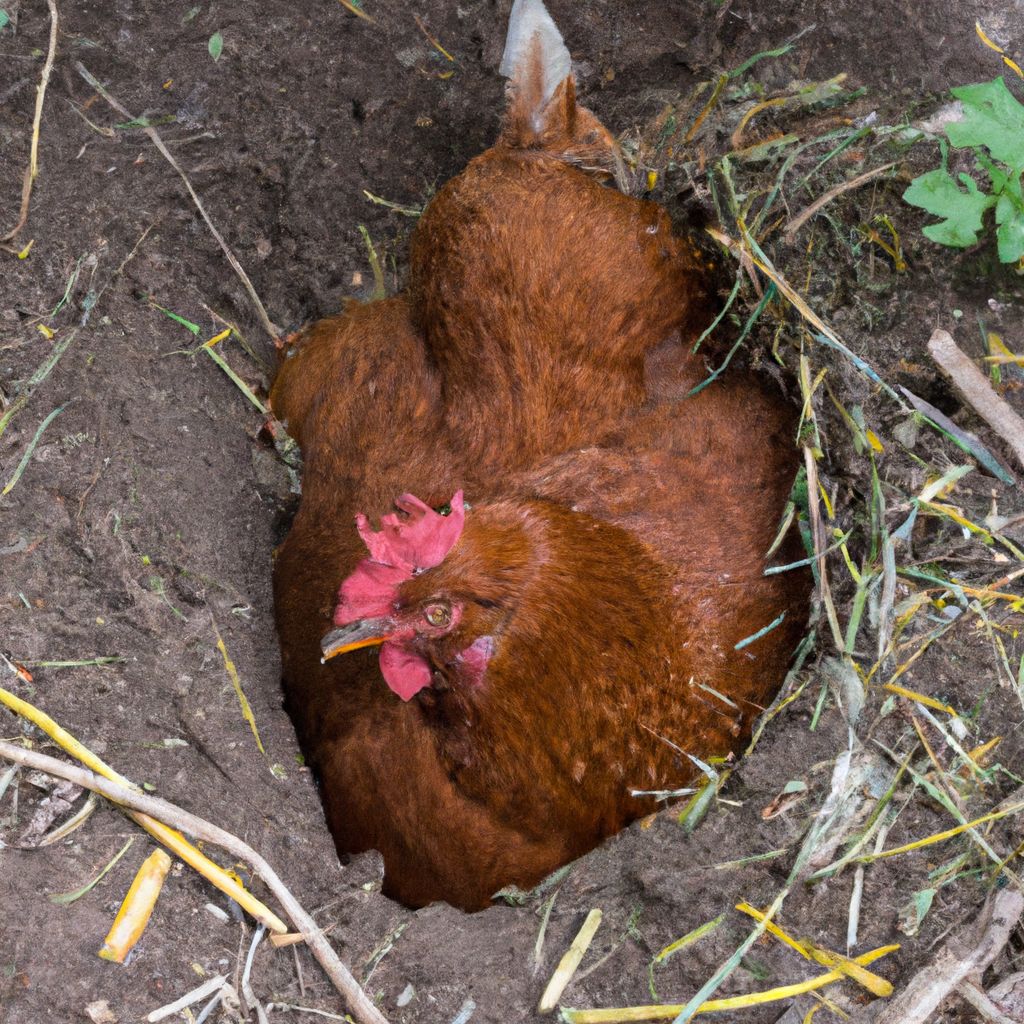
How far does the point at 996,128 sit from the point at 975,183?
0.58ft

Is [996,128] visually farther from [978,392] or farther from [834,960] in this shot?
[834,960]

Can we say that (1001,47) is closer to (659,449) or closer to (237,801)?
(659,449)

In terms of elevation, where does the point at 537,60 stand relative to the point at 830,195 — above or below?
above

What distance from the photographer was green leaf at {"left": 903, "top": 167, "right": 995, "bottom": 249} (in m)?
2.60

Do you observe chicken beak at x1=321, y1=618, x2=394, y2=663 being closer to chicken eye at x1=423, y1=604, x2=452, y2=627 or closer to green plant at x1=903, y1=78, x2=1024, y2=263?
chicken eye at x1=423, y1=604, x2=452, y2=627

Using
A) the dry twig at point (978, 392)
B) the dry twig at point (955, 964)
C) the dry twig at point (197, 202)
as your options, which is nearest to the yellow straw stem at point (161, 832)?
the dry twig at point (955, 964)

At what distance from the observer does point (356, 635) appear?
85.1 inches

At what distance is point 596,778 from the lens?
Answer: 98.2 inches

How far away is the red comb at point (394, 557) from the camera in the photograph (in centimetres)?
228

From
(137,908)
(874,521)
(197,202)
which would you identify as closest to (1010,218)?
(874,521)

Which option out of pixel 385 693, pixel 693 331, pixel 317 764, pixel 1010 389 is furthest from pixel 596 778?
pixel 1010 389

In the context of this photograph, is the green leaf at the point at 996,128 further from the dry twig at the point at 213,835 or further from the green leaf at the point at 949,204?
the dry twig at the point at 213,835

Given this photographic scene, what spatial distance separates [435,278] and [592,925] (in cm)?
170

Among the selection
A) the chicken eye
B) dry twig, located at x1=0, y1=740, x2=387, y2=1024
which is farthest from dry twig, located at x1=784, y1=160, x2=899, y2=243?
dry twig, located at x1=0, y1=740, x2=387, y2=1024
